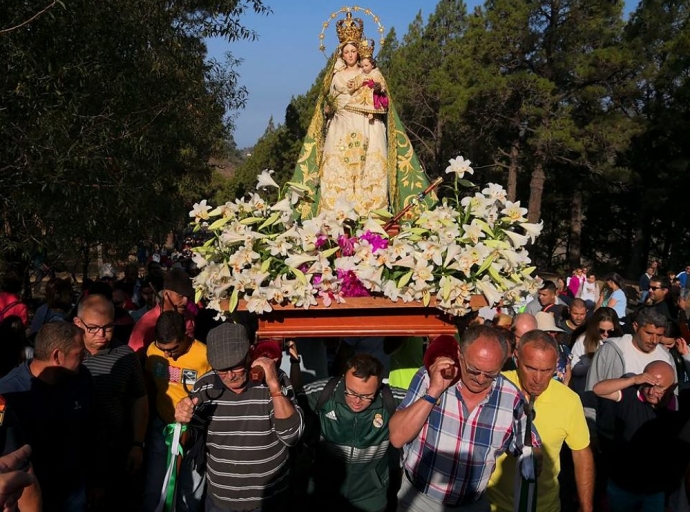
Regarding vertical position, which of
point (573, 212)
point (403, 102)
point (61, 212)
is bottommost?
point (61, 212)

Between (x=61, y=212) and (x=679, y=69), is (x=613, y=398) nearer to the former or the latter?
(x=61, y=212)

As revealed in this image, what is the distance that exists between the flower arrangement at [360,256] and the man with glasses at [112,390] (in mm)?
1056

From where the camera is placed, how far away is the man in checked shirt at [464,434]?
3.44 m

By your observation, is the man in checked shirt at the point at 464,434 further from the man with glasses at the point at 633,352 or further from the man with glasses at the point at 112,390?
the man with glasses at the point at 112,390

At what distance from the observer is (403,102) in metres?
33.4

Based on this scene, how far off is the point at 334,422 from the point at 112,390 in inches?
58.5

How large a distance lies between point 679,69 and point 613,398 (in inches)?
1061

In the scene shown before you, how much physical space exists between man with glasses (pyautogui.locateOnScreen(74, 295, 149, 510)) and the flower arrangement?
1056 mm

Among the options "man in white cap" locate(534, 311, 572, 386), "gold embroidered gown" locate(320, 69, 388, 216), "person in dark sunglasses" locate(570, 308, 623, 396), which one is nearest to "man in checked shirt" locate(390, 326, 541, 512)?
"man in white cap" locate(534, 311, 572, 386)

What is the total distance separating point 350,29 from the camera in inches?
262

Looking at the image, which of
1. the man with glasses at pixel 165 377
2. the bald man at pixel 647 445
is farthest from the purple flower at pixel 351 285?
the bald man at pixel 647 445

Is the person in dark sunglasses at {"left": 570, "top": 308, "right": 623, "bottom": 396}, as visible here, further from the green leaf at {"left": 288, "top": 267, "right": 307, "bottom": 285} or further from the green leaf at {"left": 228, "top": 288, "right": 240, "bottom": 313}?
the green leaf at {"left": 228, "top": 288, "right": 240, "bottom": 313}

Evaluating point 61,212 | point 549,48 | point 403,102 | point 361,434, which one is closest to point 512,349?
point 361,434

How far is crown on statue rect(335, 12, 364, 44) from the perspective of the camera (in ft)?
21.7
